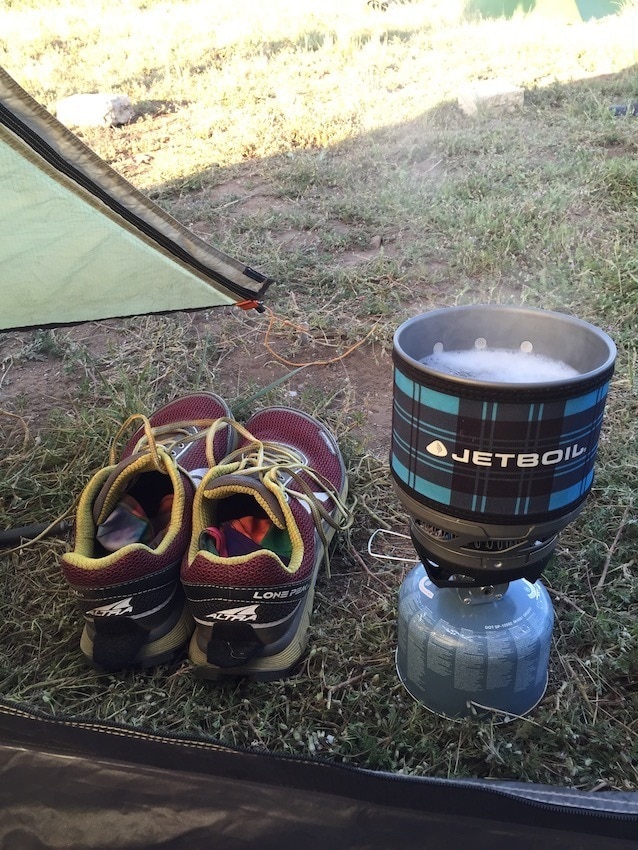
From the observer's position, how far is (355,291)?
2.32 meters

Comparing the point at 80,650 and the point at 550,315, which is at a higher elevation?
the point at 550,315

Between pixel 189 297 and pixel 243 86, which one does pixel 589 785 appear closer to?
pixel 189 297

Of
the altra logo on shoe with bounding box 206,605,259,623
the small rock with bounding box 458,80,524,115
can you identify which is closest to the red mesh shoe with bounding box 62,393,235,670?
the altra logo on shoe with bounding box 206,605,259,623

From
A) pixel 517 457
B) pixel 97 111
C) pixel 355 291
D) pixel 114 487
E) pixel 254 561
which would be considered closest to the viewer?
pixel 517 457

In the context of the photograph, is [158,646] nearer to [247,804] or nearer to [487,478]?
[247,804]

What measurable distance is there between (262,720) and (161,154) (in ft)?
10.7

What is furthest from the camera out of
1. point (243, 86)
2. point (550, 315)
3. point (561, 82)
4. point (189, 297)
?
point (243, 86)

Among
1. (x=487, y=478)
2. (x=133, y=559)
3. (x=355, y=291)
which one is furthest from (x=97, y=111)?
(x=487, y=478)

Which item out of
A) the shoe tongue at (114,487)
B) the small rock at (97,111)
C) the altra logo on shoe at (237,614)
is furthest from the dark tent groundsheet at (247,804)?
the small rock at (97,111)

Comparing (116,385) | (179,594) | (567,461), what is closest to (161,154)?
(116,385)

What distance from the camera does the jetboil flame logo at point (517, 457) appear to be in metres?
0.81

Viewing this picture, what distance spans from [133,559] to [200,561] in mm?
101

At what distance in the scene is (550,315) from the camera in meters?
0.93

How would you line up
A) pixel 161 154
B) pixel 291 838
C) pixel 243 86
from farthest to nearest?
1. pixel 243 86
2. pixel 161 154
3. pixel 291 838
